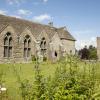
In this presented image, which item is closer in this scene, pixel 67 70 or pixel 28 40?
pixel 67 70

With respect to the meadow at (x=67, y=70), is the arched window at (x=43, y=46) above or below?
above

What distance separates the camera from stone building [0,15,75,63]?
44.2 m

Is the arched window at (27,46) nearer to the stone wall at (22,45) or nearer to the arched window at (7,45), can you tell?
the stone wall at (22,45)

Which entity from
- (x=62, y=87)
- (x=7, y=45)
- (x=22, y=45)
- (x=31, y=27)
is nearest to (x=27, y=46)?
(x=22, y=45)

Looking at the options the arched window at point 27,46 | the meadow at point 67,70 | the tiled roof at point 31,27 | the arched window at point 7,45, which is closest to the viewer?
the meadow at point 67,70

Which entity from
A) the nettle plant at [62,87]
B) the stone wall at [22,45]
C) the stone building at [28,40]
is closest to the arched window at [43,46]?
the stone building at [28,40]

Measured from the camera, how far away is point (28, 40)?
48.4m

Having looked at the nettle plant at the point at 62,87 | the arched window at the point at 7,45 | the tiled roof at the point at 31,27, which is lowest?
the nettle plant at the point at 62,87

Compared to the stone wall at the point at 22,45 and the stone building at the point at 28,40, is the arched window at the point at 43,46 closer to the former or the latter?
the stone building at the point at 28,40

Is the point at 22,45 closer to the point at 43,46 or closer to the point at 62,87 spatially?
the point at 43,46

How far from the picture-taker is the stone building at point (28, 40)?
44.2 m

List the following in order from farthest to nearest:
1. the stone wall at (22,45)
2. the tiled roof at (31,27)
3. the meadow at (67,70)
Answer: the tiled roof at (31,27), the stone wall at (22,45), the meadow at (67,70)

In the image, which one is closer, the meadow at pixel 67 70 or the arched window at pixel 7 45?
the meadow at pixel 67 70

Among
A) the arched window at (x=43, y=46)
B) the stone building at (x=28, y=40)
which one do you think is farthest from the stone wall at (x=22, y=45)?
the arched window at (x=43, y=46)
